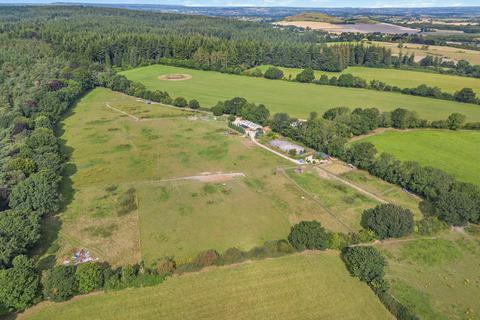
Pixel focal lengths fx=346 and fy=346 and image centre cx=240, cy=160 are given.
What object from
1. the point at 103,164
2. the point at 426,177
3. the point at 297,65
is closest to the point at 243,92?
the point at 297,65

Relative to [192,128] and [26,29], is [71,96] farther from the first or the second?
[26,29]

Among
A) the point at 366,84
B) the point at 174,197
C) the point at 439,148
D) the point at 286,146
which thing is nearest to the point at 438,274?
the point at 174,197

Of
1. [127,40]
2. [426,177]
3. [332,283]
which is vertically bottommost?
[332,283]

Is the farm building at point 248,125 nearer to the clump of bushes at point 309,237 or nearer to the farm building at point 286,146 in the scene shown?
the farm building at point 286,146

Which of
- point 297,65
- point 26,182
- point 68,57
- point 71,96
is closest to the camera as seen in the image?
point 26,182

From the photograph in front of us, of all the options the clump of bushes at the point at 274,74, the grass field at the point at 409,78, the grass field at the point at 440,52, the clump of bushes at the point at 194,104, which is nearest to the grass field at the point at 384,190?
the clump of bushes at the point at 194,104

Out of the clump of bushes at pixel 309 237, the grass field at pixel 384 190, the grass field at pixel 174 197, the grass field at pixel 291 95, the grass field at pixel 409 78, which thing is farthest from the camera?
the grass field at pixel 409 78
